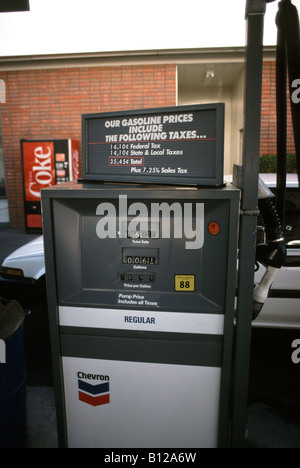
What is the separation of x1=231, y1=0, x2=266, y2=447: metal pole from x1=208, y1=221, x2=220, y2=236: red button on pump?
0.35ft

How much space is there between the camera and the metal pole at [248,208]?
1489 mm

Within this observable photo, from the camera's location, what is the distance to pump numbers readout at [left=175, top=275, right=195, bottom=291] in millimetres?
1678

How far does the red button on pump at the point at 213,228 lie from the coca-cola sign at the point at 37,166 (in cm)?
712

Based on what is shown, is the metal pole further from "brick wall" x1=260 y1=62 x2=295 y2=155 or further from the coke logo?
"brick wall" x1=260 y1=62 x2=295 y2=155

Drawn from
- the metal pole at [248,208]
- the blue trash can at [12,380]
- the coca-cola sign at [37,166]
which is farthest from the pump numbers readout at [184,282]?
the coca-cola sign at [37,166]

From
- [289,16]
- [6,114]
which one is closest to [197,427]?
[289,16]

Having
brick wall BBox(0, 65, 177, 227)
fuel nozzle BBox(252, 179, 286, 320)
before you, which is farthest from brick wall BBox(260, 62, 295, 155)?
fuel nozzle BBox(252, 179, 286, 320)

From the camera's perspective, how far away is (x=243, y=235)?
5.27 feet

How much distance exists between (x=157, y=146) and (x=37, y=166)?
721cm

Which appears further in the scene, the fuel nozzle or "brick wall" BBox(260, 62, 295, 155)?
"brick wall" BBox(260, 62, 295, 155)

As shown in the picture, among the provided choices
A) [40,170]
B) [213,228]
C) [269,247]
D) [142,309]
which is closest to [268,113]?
[40,170]
